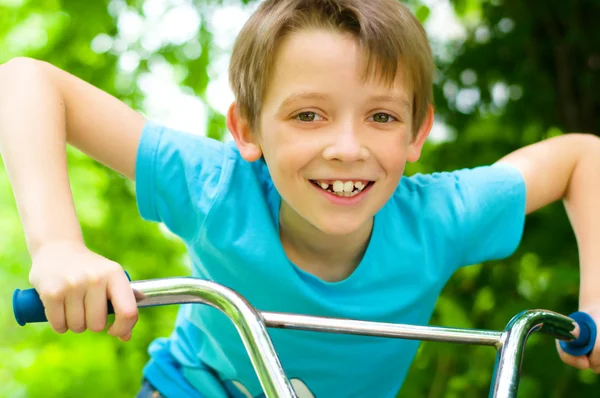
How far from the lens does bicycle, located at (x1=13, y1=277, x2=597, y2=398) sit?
893 mm

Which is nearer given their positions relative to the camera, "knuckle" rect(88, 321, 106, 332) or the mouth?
"knuckle" rect(88, 321, 106, 332)

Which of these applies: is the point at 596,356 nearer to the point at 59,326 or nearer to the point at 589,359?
the point at 589,359

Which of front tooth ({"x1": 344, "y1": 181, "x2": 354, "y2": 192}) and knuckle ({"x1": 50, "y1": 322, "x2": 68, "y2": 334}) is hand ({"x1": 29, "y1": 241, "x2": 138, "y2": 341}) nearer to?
knuckle ({"x1": 50, "y1": 322, "x2": 68, "y2": 334})

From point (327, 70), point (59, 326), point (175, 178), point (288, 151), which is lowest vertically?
point (59, 326)

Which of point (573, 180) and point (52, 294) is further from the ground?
point (573, 180)

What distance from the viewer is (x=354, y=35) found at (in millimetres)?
1246

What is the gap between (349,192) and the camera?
1272 mm

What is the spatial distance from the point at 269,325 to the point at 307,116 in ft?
1.30

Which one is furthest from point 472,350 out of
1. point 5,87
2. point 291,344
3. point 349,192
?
point 5,87

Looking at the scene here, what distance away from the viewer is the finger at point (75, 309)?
0.95 metres

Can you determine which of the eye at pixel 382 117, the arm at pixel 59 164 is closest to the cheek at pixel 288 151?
the eye at pixel 382 117

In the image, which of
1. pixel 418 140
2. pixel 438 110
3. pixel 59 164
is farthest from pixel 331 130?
pixel 438 110

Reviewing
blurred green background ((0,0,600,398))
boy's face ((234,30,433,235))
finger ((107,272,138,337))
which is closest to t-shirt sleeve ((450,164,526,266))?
boy's face ((234,30,433,235))

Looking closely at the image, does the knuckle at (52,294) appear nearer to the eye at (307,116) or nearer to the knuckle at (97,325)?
the knuckle at (97,325)
